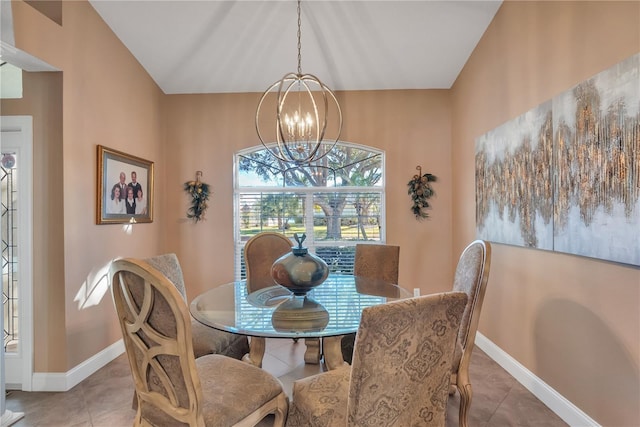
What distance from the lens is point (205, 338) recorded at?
6.69ft

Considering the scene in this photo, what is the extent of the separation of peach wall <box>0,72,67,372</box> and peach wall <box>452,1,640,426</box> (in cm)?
349

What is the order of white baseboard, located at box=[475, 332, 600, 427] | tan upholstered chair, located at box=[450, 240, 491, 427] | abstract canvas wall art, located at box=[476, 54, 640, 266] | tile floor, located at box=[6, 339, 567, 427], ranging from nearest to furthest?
1. abstract canvas wall art, located at box=[476, 54, 640, 266]
2. tan upholstered chair, located at box=[450, 240, 491, 427]
3. white baseboard, located at box=[475, 332, 600, 427]
4. tile floor, located at box=[6, 339, 567, 427]

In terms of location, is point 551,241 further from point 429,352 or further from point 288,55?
point 288,55

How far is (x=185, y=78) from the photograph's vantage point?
3.58 meters

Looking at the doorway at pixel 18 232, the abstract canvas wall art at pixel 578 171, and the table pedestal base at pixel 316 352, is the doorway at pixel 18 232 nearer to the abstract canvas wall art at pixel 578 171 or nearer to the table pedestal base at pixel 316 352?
the table pedestal base at pixel 316 352

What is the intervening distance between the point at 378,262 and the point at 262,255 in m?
1.07

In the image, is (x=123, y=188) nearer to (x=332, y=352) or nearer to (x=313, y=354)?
(x=313, y=354)

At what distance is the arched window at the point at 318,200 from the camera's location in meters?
3.90

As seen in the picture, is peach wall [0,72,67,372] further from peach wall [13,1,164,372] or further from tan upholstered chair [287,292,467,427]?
tan upholstered chair [287,292,467,427]

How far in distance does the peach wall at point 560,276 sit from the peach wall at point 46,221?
3.49 meters

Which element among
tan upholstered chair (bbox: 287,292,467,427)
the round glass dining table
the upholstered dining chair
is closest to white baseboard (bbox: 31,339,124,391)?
the round glass dining table

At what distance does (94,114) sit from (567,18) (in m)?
3.55

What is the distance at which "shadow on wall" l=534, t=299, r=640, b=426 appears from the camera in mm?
1596

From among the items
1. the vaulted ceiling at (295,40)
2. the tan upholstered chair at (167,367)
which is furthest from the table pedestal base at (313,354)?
the vaulted ceiling at (295,40)
